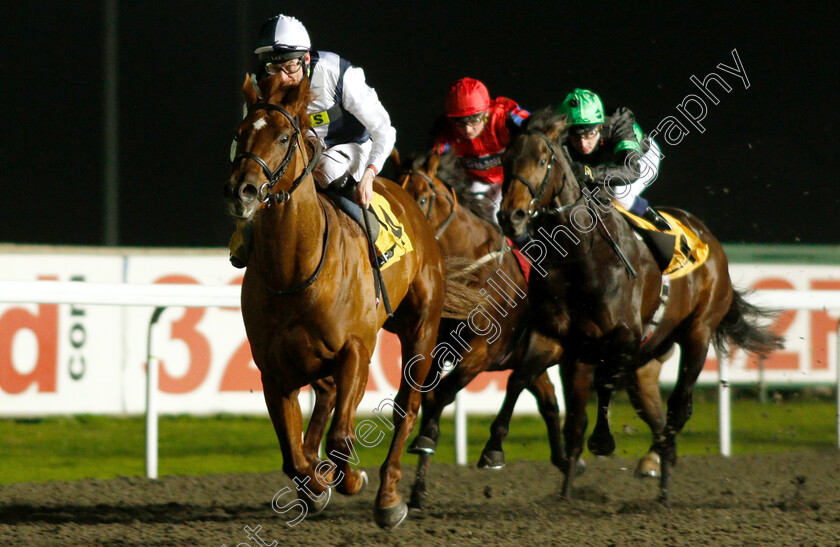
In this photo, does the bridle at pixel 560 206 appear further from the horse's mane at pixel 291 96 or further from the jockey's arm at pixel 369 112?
the horse's mane at pixel 291 96

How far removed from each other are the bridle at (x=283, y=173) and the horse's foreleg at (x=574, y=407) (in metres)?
1.59

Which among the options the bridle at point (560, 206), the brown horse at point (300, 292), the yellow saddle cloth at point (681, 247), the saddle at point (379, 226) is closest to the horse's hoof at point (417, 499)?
the brown horse at point (300, 292)

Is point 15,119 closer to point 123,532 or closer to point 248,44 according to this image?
point 248,44

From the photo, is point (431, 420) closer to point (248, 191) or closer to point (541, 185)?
point (541, 185)

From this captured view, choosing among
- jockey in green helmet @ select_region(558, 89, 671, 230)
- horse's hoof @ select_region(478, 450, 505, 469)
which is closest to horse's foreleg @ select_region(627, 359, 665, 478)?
jockey in green helmet @ select_region(558, 89, 671, 230)

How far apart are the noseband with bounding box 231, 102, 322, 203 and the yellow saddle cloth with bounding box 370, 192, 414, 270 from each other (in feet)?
1.90

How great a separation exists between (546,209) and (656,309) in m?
0.92

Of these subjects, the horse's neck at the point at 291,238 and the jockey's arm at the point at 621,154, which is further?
the jockey's arm at the point at 621,154

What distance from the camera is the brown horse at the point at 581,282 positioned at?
4.19 metres

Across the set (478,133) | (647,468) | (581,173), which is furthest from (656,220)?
(647,468)

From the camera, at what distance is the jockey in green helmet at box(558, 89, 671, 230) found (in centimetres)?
471

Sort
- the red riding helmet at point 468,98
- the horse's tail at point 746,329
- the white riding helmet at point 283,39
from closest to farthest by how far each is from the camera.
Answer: the white riding helmet at point 283,39, the red riding helmet at point 468,98, the horse's tail at point 746,329

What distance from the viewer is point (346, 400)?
343 cm

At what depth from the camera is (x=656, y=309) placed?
486 centimetres
